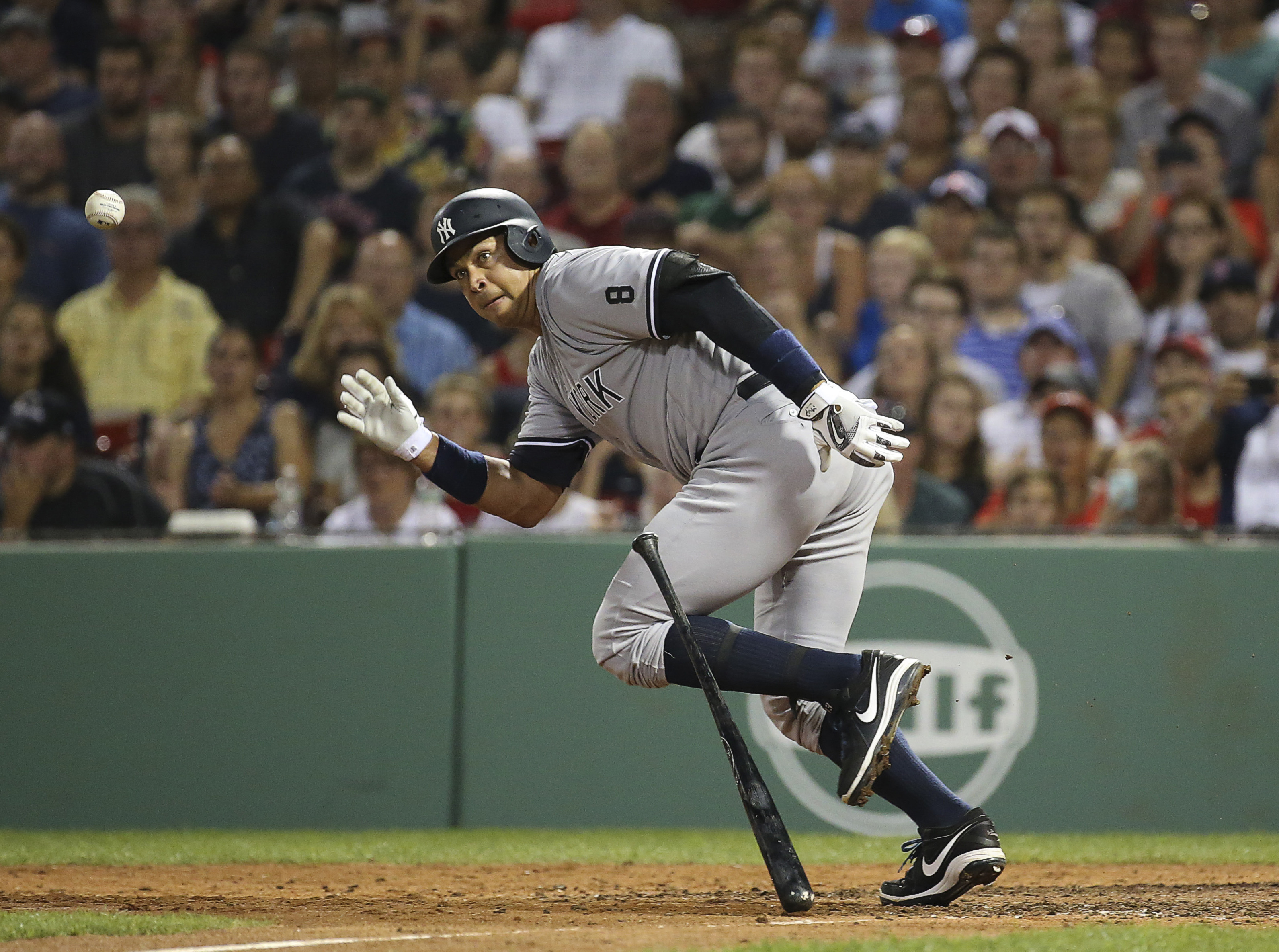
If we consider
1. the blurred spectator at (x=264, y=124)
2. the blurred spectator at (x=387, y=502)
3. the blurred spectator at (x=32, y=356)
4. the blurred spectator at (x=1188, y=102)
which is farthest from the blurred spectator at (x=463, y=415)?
the blurred spectator at (x=1188, y=102)

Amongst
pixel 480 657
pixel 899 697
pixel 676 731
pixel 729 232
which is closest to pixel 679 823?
pixel 676 731

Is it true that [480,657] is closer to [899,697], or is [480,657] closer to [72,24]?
[899,697]

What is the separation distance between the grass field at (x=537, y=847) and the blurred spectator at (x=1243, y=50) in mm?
5512

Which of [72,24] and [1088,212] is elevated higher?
[72,24]

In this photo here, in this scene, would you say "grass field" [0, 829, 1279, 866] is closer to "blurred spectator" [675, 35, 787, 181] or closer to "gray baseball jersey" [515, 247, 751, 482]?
"gray baseball jersey" [515, 247, 751, 482]

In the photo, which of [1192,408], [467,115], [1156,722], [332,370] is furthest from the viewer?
[467,115]

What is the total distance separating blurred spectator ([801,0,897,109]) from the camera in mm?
10984

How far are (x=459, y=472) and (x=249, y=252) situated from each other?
Result: 18.3ft

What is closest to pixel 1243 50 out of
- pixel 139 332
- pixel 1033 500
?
pixel 1033 500

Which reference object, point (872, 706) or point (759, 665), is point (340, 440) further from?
point (872, 706)

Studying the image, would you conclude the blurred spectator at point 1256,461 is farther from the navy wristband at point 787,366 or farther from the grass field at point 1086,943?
the navy wristband at point 787,366

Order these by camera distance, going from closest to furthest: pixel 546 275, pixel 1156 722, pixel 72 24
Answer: pixel 546 275
pixel 1156 722
pixel 72 24

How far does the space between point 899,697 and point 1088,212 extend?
20.9 ft

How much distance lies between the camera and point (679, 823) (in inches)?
264
